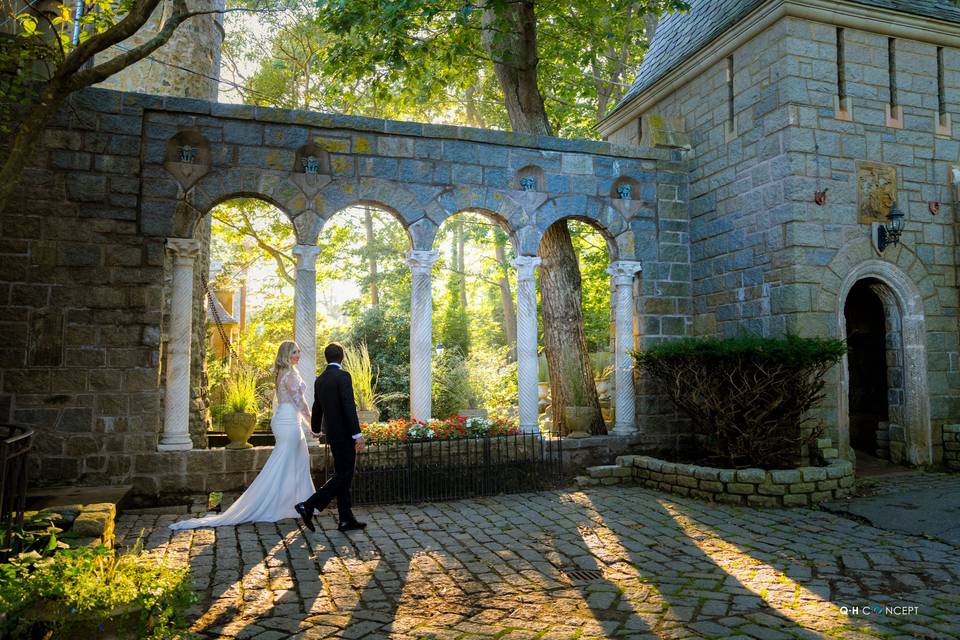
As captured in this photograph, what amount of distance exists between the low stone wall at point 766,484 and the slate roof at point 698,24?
4761mm

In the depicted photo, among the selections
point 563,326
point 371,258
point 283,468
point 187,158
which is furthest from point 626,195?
point 371,258

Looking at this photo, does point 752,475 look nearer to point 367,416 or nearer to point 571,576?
point 571,576

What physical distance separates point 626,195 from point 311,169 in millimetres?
3674

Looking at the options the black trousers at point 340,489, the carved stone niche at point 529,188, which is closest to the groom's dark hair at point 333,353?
the black trousers at point 340,489

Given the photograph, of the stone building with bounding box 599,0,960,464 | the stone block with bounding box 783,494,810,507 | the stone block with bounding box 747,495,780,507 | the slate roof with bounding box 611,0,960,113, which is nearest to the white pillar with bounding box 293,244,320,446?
the stone building with bounding box 599,0,960,464

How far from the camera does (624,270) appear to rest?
7672 mm

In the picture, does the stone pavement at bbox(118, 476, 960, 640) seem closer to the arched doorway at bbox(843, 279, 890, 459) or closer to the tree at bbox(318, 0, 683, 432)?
the tree at bbox(318, 0, 683, 432)

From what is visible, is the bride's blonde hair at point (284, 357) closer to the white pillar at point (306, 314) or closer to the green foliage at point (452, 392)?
the white pillar at point (306, 314)

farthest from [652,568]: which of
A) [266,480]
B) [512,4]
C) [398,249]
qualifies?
[398,249]

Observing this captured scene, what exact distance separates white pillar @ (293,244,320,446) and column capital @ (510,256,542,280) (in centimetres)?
217

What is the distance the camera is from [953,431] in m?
7.00

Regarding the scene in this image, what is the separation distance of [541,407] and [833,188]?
679cm

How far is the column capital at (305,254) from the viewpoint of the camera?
21.8ft

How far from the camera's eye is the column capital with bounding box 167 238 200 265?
6.29 meters
